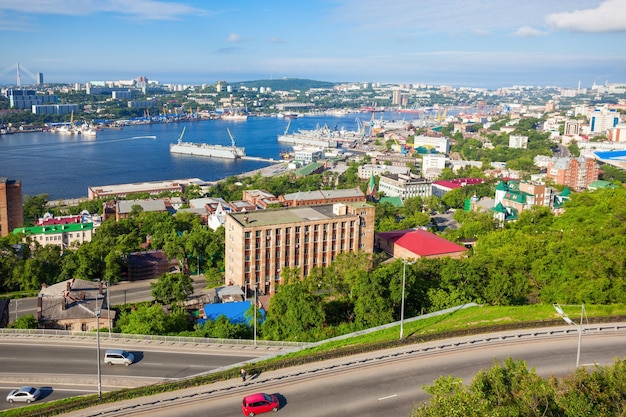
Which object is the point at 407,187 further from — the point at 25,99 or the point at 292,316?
the point at 25,99

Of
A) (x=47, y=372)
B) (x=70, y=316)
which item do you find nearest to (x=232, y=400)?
(x=47, y=372)

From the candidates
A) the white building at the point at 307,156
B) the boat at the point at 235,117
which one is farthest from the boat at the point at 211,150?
the boat at the point at 235,117

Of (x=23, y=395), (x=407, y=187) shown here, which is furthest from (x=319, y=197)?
(x=23, y=395)

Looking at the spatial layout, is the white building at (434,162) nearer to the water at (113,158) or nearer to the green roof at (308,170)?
the green roof at (308,170)

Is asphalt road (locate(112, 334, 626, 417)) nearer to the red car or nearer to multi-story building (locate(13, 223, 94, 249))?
the red car

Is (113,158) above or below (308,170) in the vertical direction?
below
